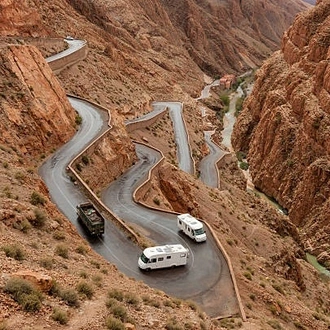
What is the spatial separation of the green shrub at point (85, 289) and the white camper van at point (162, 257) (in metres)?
5.72

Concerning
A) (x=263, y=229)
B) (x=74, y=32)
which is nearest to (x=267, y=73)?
(x=74, y=32)

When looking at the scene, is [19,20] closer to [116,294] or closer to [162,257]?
[162,257]

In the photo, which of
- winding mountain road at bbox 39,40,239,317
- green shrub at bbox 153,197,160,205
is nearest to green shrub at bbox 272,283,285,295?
winding mountain road at bbox 39,40,239,317

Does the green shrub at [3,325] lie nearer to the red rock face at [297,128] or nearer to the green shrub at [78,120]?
the green shrub at [78,120]

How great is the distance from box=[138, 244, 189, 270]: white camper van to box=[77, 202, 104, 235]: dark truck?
2.35 meters

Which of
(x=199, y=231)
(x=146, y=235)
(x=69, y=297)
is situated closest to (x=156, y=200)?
(x=146, y=235)

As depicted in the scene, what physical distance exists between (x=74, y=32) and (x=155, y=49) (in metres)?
37.9

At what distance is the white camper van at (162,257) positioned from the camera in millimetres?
17562

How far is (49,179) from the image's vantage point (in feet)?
76.2

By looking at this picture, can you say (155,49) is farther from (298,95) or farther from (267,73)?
(298,95)

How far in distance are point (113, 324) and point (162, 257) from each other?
7364mm

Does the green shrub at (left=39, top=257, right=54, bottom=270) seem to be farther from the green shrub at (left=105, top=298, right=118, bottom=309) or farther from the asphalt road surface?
the asphalt road surface

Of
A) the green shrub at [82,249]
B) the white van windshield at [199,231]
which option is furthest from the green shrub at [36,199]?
the white van windshield at [199,231]

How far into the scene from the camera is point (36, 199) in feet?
52.4
